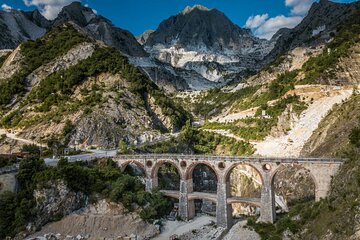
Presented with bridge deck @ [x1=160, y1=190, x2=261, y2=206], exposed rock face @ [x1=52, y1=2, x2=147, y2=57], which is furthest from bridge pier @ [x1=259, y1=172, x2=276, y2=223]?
exposed rock face @ [x1=52, y1=2, x2=147, y2=57]

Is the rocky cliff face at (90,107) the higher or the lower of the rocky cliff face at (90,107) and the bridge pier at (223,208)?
the higher

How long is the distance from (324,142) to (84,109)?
53.5m

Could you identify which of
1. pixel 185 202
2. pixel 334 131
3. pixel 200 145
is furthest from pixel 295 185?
pixel 200 145

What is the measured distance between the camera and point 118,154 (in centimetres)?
7369

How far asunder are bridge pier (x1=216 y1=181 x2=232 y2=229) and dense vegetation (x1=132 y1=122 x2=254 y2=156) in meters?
22.2

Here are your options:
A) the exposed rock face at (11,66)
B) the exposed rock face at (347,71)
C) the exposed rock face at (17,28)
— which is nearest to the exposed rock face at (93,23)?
the exposed rock face at (17,28)

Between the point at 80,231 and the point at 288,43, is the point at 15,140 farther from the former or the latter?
the point at 288,43

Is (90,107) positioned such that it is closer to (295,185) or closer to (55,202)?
(55,202)

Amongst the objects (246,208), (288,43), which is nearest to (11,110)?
(246,208)

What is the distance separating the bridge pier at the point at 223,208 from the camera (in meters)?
57.0

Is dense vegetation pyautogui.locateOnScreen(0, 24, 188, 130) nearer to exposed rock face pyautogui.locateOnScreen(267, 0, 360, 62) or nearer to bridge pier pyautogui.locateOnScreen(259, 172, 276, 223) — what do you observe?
bridge pier pyautogui.locateOnScreen(259, 172, 276, 223)

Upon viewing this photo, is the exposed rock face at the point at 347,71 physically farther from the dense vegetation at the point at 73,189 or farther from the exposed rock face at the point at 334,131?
the dense vegetation at the point at 73,189

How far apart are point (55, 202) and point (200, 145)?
4642cm

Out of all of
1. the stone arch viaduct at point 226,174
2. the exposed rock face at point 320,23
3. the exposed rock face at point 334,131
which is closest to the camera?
the stone arch viaduct at point 226,174
